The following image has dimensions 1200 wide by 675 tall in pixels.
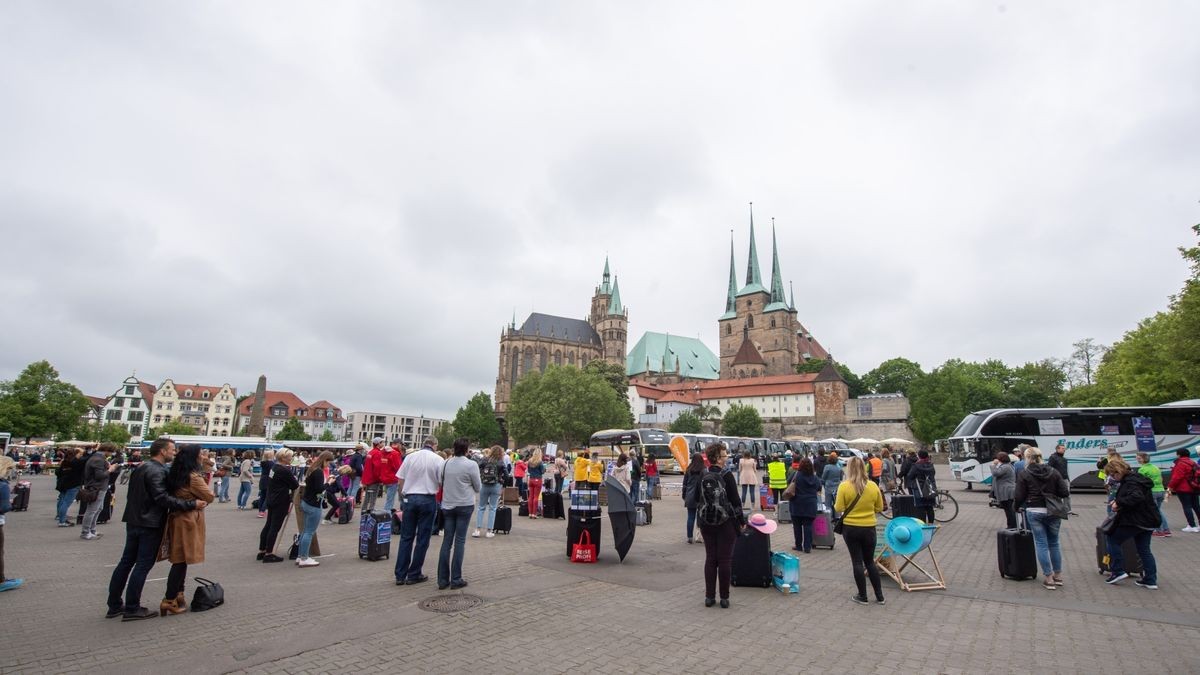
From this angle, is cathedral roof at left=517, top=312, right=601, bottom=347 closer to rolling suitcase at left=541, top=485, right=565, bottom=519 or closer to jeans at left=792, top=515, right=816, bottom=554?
rolling suitcase at left=541, top=485, right=565, bottom=519

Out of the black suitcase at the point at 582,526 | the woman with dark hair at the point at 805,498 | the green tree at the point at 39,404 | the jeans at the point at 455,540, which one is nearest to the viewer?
the jeans at the point at 455,540

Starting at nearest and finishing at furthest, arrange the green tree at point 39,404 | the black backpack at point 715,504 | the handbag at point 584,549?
the black backpack at point 715,504 → the handbag at point 584,549 → the green tree at point 39,404

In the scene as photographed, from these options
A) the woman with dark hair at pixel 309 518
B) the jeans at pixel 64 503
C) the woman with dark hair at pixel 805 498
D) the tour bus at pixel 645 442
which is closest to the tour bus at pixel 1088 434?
the woman with dark hair at pixel 805 498

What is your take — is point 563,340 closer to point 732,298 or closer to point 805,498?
point 732,298

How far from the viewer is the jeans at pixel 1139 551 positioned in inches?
288

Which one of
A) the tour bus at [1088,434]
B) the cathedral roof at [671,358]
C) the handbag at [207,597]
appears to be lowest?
the handbag at [207,597]

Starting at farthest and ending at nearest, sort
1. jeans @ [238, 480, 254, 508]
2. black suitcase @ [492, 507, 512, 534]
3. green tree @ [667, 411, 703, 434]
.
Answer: green tree @ [667, 411, 703, 434], jeans @ [238, 480, 254, 508], black suitcase @ [492, 507, 512, 534]

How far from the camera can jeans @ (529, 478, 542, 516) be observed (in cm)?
1540

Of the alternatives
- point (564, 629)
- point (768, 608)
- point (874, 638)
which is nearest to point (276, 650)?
point (564, 629)

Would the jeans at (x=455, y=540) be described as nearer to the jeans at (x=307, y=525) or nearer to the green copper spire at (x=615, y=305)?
the jeans at (x=307, y=525)

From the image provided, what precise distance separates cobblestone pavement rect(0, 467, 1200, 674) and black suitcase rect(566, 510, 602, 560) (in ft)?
1.32

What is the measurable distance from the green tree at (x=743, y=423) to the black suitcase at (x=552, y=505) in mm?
68463

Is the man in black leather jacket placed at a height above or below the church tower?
below

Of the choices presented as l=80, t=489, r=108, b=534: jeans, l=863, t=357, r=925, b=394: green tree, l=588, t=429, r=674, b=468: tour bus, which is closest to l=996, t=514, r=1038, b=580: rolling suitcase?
l=80, t=489, r=108, b=534: jeans
